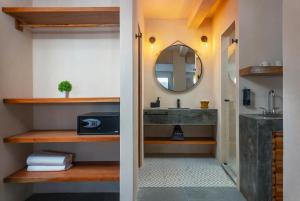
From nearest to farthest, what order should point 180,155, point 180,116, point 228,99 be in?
point 228,99, point 180,116, point 180,155

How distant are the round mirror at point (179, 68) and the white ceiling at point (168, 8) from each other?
1.80 feet

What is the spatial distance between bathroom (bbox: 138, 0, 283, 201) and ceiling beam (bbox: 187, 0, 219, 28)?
0.7 inches

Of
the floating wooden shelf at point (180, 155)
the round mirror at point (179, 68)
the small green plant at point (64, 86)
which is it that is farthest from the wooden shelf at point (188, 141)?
the small green plant at point (64, 86)

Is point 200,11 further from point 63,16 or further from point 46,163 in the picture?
point 46,163

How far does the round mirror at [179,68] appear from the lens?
15.3 feet

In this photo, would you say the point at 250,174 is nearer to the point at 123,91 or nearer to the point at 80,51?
the point at 123,91

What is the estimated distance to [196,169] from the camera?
Result: 145 inches

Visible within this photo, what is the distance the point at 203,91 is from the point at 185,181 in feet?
6.47

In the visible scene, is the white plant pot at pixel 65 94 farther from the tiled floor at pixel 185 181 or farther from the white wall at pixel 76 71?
the tiled floor at pixel 185 181

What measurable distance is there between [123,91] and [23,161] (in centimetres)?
116

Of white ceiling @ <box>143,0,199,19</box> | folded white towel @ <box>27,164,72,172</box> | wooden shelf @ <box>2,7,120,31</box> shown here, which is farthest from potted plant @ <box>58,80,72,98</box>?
white ceiling @ <box>143,0,199,19</box>

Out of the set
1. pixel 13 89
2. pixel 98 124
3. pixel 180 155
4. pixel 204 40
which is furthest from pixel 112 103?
pixel 204 40

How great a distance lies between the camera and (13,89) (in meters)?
2.12

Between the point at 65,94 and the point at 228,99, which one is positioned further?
the point at 228,99
